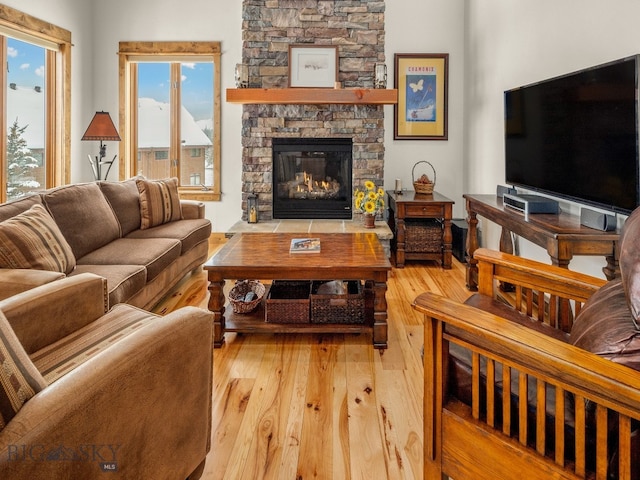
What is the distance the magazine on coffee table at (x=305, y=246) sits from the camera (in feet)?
9.69

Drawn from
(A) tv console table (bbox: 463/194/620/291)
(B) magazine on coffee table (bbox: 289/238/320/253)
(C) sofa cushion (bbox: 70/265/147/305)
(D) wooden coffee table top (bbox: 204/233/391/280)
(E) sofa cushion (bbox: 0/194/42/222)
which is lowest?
(C) sofa cushion (bbox: 70/265/147/305)

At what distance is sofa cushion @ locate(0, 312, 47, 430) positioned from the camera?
920 millimetres

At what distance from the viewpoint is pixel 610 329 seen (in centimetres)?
119

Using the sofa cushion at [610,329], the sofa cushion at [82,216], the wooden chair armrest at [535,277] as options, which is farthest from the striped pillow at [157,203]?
the sofa cushion at [610,329]

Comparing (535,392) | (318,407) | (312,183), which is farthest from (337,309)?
(312,183)

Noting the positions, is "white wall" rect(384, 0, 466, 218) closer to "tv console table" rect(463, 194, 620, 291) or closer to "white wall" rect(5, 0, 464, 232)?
"white wall" rect(5, 0, 464, 232)

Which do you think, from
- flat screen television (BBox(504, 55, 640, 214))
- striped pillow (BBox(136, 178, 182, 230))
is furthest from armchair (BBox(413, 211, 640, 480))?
striped pillow (BBox(136, 178, 182, 230))

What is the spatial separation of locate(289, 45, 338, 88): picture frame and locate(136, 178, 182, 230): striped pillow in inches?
72.1

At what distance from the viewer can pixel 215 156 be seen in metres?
5.71

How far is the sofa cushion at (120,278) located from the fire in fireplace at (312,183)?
8.41 feet

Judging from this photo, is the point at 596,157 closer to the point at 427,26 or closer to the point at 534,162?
A: the point at 534,162

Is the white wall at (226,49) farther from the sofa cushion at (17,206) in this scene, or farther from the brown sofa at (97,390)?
the brown sofa at (97,390)

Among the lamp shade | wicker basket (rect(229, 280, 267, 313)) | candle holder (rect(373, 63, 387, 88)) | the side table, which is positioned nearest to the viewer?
wicker basket (rect(229, 280, 267, 313))

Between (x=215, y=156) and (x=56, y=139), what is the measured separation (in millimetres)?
1726
